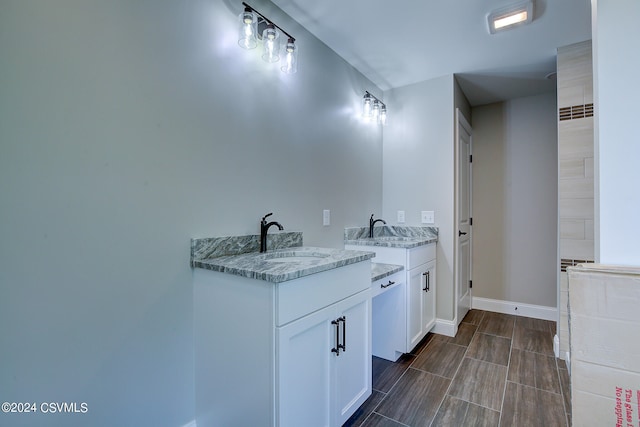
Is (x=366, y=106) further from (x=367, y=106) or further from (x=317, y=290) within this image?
(x=317, y=290)

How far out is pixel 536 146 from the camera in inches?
128

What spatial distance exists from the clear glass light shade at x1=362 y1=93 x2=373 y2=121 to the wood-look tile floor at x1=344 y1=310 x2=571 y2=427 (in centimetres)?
215

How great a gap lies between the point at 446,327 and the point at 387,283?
116 cm

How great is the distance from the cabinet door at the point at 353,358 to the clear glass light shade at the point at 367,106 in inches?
68.9

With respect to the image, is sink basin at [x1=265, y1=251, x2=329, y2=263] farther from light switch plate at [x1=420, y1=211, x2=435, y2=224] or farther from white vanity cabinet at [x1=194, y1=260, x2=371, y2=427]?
light switch plate at [x1=420, y1=211, x2=435, y2=224]

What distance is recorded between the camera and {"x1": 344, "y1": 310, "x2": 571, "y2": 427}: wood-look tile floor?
165cm

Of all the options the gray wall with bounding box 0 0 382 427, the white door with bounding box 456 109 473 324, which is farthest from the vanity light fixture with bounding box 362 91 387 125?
the gray wall with bounding box 0 0 382 427

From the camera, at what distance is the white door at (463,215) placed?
295cm

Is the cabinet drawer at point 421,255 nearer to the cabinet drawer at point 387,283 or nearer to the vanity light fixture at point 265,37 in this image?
the cabinet drawer at point 387,283

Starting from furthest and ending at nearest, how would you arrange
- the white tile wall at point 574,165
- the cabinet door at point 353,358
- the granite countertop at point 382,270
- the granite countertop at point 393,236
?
the granite countertop at point 393,236, the white tile wall at point 574,165, the granite countertop at point 382,270, the cabinet door at point 353,358

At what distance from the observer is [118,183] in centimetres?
120

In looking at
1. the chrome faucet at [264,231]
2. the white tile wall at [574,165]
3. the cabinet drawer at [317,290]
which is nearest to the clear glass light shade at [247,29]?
the chrome faucet at [264,231]

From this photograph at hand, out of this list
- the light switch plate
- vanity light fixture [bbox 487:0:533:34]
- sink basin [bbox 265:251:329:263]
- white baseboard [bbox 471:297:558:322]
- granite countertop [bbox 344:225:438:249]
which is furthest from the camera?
white baseboard [bbox 471:297:558:322]

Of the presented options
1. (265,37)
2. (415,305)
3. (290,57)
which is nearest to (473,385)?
(415,305)
